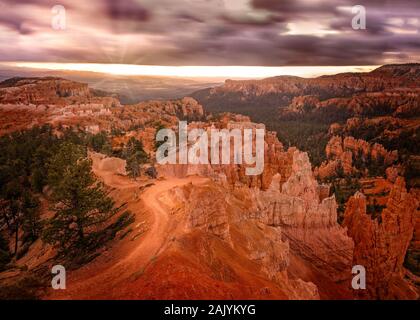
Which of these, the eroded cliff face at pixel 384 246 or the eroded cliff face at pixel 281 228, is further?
the eroded cliff face at pixel 384 246

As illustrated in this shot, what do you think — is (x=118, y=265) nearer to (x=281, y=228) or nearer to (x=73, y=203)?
(x=73, y=203)

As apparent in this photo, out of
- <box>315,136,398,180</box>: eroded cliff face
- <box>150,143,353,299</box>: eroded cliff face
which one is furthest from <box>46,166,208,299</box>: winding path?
<box>315,136,398,180</box>: eroded cliff face

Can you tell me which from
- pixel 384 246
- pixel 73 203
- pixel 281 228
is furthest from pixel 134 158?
pixel 384 246

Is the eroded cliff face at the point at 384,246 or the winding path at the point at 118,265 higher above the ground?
the winding path at the point at 118,265

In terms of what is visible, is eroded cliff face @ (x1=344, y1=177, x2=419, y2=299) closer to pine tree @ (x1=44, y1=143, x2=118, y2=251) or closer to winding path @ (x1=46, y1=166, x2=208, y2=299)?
winding path @ (x1=46, y1=166, x2=208, y2=299)

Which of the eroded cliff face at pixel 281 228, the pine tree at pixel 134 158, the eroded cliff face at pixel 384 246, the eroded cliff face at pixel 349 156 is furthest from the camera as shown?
the eroded cliff face at pixel 349 156

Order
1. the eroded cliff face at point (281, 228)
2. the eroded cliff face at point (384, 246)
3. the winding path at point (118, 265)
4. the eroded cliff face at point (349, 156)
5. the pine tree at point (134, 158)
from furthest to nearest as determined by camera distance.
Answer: the eroded cliff face at point (349, 156), the pine tree at point (134, 158), the eroded cliff face at point (384, 246), the eroded cliff face at point (281, 228), the winding path at point (118, 265)

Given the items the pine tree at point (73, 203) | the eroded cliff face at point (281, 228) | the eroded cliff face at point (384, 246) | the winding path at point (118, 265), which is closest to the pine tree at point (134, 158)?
the eroded cliff face at point (281, 228)

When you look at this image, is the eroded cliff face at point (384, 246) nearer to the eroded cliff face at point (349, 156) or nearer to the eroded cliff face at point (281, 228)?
the eroded cliff face at point (281, 228)

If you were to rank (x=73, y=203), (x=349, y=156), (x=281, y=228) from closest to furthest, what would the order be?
1. (x=73, y=203)
2. (x=281, y=228)
3. (x=349, y=156)

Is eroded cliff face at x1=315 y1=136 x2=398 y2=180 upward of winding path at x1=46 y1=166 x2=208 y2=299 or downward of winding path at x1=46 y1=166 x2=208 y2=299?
downward
